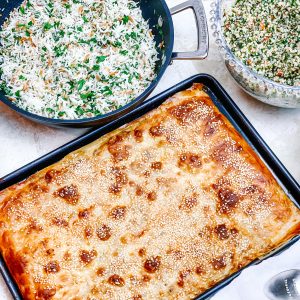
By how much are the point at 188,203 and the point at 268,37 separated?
815mm

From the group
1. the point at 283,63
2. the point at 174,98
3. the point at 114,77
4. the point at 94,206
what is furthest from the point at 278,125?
the point at 94,206

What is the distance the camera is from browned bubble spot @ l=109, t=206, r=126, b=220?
2.45m

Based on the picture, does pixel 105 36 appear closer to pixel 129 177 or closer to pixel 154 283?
pixel 129 177

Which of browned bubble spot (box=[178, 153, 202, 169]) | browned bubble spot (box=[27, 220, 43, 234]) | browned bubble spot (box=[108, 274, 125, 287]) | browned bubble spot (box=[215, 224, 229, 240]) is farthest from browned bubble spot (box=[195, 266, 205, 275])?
browned bubble spot (box=[27, 220, 43, 234])

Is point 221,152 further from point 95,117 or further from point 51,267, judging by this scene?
point 51,267

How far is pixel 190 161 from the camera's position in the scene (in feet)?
8.16

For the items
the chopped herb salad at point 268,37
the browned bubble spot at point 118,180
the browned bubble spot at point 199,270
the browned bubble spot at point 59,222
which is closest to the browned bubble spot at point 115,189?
the browned bubble spot at point 118,180

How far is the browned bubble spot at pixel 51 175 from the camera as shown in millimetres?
2473

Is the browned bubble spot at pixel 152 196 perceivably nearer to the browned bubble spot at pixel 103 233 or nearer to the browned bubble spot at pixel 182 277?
the browned bubble spot at pixel 103 233

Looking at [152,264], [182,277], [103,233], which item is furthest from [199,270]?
[103,233]

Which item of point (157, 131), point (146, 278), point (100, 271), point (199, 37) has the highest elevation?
point (199, 37)

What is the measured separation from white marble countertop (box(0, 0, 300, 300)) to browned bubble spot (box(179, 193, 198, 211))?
451 mm

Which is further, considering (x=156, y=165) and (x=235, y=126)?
(x=235, y=126)

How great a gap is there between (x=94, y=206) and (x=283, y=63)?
99cm
